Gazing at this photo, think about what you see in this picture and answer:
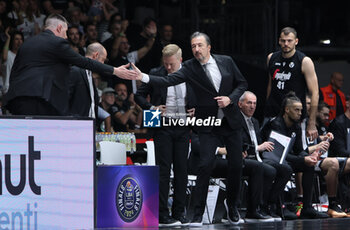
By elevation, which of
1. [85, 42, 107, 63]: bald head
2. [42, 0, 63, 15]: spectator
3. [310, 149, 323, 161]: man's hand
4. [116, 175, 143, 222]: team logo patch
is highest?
[42, 0, 63, 15]: spectator

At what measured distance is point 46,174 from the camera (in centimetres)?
671

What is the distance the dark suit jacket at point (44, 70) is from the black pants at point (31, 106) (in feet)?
0.18

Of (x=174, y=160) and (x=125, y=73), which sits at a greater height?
(x=125, y=73)

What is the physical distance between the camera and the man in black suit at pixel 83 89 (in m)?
8.32

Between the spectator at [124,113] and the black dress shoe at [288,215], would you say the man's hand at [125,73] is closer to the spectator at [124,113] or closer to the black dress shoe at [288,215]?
the black dress shoe at [288,215]

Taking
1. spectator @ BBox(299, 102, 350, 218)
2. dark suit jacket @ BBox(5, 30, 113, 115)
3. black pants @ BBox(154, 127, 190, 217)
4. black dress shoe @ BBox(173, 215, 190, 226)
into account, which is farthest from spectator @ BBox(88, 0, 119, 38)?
black dress shoe @ BBox(173, 215, 190, 226)

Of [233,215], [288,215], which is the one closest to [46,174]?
[233,215]

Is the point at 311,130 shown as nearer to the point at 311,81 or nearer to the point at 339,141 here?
the point at 311,81

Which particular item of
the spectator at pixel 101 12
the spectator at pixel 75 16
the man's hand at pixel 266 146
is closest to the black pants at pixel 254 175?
the man's hand at pixel 266 146

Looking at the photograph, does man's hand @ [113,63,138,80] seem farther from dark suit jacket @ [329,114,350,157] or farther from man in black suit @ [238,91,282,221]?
dark suit jacket @ [329,114,350,157]

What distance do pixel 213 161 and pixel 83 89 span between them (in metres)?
1.68

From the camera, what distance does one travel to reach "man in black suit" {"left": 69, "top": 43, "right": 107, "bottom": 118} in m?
8.32

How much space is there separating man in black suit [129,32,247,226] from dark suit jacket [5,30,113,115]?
85 centimetres

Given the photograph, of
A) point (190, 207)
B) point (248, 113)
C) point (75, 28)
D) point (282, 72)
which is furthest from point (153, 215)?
point (75, 28)
